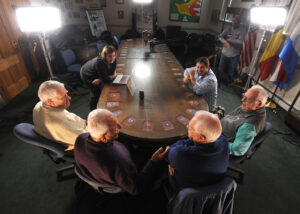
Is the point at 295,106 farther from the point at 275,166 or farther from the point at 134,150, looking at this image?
the point at 134,150

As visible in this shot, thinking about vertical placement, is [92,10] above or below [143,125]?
above

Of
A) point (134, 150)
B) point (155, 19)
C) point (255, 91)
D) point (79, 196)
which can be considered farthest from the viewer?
point (155, 19)

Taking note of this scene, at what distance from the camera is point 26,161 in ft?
7.61

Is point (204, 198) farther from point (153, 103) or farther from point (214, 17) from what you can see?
point (214, 17)

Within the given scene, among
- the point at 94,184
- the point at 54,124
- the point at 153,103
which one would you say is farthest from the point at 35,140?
the point at 153,103

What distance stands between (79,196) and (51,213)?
0.97 feet

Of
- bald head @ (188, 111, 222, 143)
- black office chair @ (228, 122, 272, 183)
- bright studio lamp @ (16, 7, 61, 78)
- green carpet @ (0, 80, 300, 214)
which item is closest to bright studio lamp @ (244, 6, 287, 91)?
green carpet @ (0, 80, 300, 214)

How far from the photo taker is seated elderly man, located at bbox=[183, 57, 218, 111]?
7.34ft

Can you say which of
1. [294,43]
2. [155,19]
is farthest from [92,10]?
[294,43]

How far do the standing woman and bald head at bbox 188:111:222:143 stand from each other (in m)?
1.85

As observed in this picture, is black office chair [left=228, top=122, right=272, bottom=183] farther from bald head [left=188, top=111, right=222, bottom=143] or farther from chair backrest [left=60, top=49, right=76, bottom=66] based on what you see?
chair backrest [left=60, top=49, right=76, bottom=66]

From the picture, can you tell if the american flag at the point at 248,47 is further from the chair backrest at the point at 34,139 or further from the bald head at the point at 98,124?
the chair backrest at the point at 34,139

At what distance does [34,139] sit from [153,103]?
1292 millimetres

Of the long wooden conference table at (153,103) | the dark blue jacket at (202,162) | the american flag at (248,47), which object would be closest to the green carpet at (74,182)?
the long wooden conference table at (153,103)
